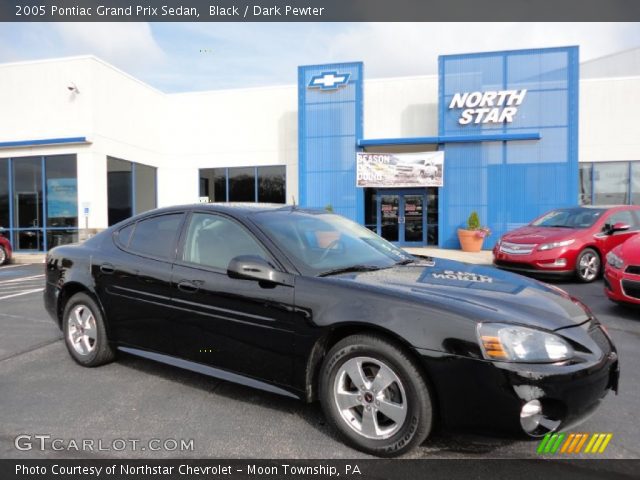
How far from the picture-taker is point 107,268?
402cm

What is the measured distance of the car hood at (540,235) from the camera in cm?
848

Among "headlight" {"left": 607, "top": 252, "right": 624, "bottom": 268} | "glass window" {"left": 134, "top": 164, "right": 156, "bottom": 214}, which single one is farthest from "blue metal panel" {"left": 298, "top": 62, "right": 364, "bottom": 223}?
"headlight" {"left": 607, "top": 252, "right": 624, "bottom": 268}

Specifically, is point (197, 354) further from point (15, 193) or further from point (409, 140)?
point (15, 193)

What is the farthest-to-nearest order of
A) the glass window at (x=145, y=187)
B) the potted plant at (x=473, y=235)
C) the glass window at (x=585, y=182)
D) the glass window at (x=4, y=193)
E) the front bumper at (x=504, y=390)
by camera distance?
the glass window at (x=145, y=187) → the glass window at (x=585, y=182) → the glass window at (x=4, y=193) → the potted plant at (x=473, y=235) → the front bumper at (x=504, y=390)

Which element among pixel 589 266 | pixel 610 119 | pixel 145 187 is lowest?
pixel 589 266

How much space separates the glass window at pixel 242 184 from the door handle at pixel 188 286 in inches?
647

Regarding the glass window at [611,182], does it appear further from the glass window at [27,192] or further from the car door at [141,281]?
the glass window at [27,192]

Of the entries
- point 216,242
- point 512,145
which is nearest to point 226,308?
point 216,242

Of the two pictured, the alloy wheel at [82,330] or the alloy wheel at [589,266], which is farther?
the alloy wheel at [589,266]

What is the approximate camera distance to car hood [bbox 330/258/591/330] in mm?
2555

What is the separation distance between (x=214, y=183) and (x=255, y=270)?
59.1 ft

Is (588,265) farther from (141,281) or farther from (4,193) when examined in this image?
(4,193)

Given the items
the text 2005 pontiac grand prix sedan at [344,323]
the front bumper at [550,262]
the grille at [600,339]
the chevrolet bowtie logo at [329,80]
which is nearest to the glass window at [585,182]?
the chevrolet bowtie logo at [329,80]

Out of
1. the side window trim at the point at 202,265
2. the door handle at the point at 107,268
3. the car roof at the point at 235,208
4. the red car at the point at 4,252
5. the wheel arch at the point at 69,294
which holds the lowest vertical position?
the red car at the point at 4,252
